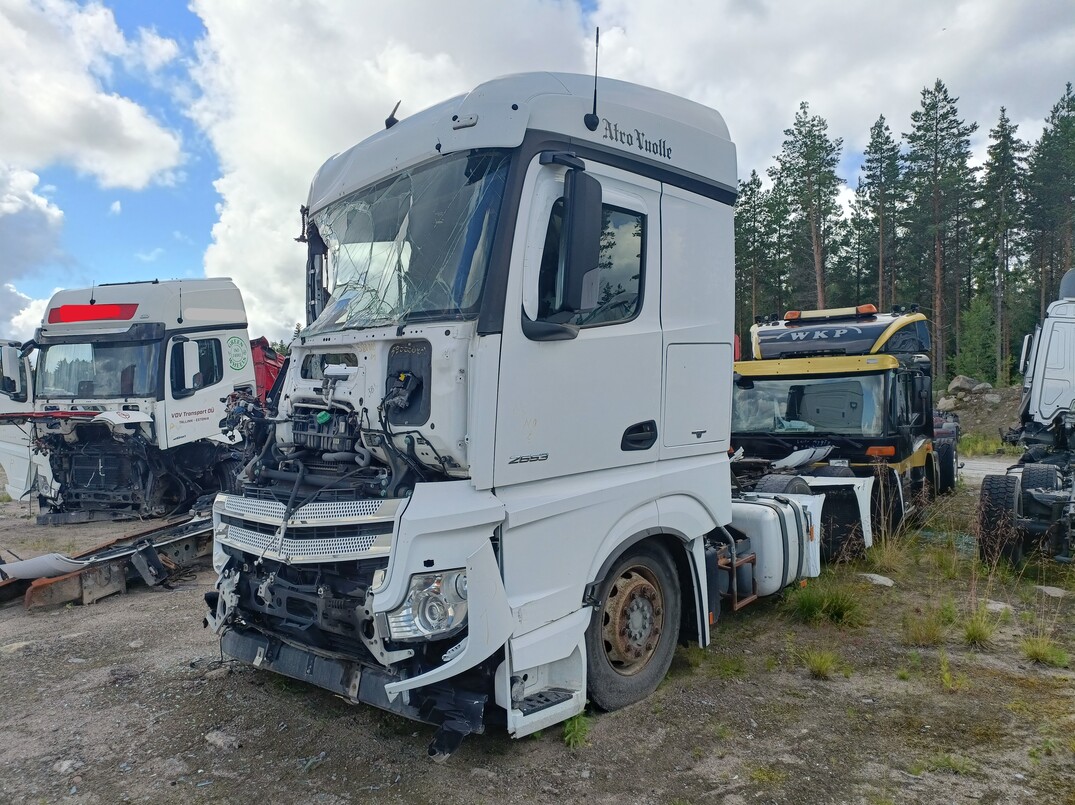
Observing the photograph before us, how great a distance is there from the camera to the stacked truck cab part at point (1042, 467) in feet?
21.9

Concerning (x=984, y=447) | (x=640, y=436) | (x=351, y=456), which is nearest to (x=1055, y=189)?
(x=984, y=447)

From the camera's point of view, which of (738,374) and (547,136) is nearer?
(547,136)

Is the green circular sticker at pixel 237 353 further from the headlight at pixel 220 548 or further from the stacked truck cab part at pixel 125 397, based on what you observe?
the headlight at pixel 220 548

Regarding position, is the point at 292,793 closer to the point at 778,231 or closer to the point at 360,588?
the point at 360,588

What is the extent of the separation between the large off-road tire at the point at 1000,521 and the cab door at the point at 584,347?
4767 millimetres

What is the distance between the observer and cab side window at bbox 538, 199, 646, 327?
11.3 ft

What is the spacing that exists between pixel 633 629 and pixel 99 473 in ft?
30.9

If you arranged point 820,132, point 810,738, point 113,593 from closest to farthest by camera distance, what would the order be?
point 810,738 < point 113,593 < point 820,132

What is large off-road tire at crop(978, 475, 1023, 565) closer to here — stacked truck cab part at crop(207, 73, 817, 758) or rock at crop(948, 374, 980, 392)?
stacked truck cab part at crop(207, 73, 817, 758)

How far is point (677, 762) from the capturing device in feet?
11.8

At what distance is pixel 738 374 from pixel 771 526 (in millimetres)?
3939

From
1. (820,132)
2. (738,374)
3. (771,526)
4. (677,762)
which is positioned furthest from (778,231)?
(677,762)

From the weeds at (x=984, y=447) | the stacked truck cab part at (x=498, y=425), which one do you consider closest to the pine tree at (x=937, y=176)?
the weeds at (x=984, y=447)

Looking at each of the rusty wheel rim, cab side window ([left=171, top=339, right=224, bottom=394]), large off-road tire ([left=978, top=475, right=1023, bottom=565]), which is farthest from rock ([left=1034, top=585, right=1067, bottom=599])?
cab side window ([left=171, top=339, right=224, bottom=394])
